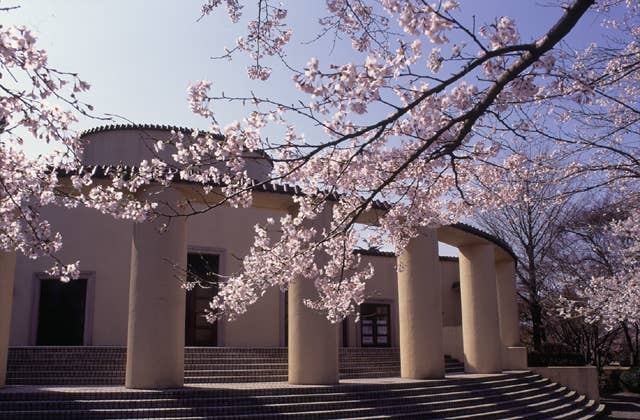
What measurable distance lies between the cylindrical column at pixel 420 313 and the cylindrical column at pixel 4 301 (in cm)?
739

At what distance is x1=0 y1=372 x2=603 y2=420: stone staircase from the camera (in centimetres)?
891

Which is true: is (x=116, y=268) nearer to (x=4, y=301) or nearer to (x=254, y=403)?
(x=4, y=301)

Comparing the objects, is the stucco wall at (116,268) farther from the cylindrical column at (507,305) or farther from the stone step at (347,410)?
the cylindrical column at (507,305)

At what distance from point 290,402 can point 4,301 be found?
5.04 metres

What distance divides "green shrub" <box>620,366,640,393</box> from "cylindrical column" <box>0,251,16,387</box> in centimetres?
1809

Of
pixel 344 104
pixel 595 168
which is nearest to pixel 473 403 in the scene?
pixel 595 168

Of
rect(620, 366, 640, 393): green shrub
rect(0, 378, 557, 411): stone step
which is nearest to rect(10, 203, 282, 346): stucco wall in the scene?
rect(0, 378, 557, 411): stone step

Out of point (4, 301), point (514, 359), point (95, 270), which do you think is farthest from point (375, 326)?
point (4, 301)

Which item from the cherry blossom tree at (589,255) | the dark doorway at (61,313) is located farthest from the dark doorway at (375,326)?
the dark doorway at (61,313)

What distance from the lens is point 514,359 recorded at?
17.2m

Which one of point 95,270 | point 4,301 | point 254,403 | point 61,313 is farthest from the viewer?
point 95,270

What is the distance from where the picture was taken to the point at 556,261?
77.0ft

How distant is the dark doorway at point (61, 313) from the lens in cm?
1552

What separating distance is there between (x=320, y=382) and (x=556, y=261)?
1493 centimetres
